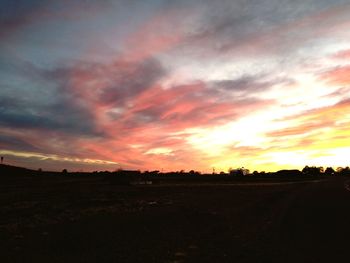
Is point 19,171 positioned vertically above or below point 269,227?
above

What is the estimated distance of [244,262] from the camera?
13.3 meters

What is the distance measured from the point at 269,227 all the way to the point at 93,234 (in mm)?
8903

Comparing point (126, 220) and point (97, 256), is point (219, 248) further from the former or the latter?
point (126, 220)

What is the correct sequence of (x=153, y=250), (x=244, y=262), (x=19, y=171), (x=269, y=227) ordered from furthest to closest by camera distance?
(x=19, y=171)
(x=269, y=227)
(x=153, y=250)
(x=244, y=262)

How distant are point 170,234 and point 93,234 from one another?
144 inches

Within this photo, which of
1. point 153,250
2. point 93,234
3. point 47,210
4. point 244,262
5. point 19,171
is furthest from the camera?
point 19,171

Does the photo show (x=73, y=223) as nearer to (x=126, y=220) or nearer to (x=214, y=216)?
(x=126, y=220)

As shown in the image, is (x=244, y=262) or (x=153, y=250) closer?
(x=244, y=262)

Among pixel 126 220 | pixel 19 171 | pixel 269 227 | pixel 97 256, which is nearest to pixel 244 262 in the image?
pixel 97 256

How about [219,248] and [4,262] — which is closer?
[4,262]

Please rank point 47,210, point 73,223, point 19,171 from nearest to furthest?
point 73,223
point 47,210
point 19,171

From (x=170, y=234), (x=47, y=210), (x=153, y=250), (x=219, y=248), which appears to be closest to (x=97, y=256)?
(x=153, y=250)

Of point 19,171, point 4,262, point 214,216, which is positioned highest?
point 19,171

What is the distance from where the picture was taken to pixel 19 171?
128625 mm
